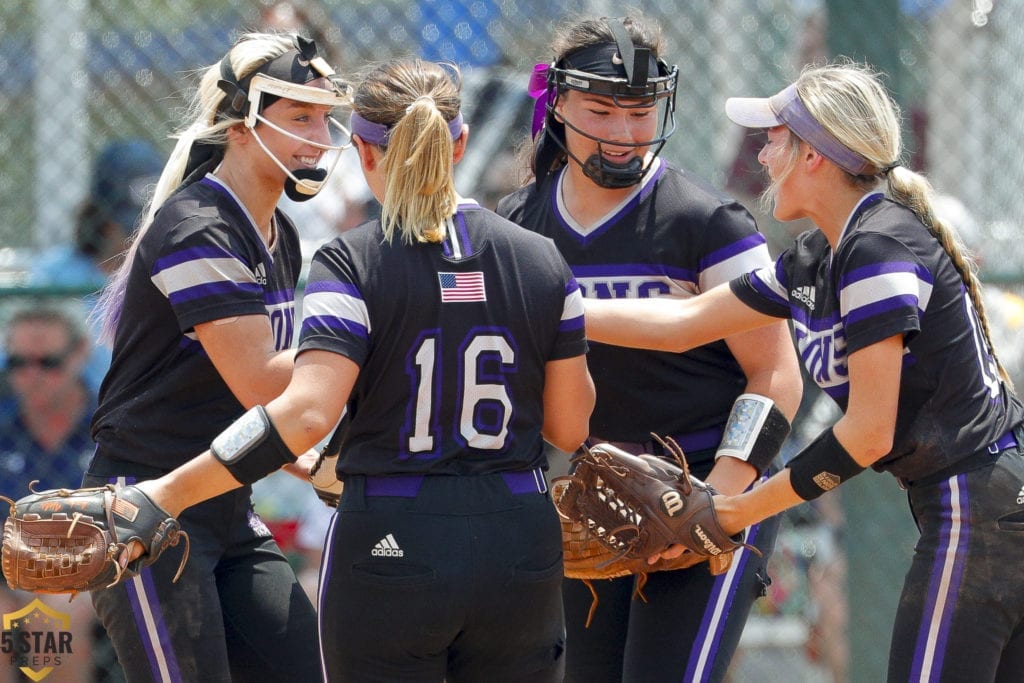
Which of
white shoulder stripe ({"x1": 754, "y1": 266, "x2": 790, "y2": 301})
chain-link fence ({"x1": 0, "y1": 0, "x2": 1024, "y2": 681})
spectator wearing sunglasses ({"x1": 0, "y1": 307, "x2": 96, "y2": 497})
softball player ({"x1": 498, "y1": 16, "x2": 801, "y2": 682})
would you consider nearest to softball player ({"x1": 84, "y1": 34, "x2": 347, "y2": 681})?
softball player ({"x1": 498, "y1": 16, "x2": 801, "y2": 682})

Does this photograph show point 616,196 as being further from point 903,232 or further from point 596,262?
point 903,232

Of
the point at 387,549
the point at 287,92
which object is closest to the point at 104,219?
the point at 287,92

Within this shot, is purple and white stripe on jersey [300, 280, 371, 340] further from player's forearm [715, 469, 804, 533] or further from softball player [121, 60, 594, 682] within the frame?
player's forearm [715, 469, 804, 533]

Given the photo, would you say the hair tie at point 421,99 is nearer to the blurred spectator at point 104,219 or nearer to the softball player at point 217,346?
the softball player at point 217,346

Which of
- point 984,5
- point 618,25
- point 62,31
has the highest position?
point 62,31

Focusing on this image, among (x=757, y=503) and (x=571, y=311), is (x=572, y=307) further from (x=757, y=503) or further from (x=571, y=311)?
(x=757, y=503)

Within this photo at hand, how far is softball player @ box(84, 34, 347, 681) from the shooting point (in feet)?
9.90

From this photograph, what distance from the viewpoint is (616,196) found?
3416 millimetres

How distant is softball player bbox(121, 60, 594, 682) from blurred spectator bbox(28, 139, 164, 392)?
203 cm

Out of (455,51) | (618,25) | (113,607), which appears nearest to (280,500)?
(455,51)

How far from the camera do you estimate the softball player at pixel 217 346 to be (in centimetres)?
302

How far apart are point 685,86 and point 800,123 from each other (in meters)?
2.28

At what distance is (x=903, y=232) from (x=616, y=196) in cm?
80

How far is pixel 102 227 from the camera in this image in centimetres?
480
